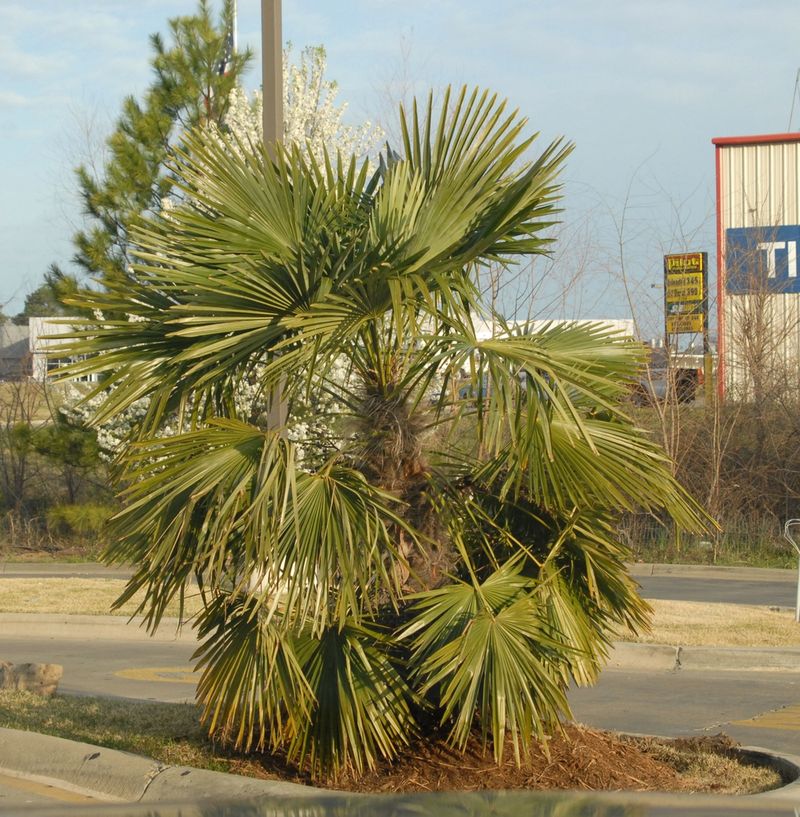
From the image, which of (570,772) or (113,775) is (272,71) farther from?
(570,772)

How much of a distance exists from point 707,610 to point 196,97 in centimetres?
1371

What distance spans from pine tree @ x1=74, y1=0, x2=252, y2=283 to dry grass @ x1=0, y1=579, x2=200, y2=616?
6.90m

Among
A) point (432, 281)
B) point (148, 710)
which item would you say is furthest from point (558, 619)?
point (148, 710)

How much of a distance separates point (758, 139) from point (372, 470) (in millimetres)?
27066

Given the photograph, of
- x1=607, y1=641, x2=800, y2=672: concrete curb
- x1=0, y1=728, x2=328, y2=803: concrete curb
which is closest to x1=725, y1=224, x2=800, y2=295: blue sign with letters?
x1=607, y1=641, x2=800, y2=672: concrete curb

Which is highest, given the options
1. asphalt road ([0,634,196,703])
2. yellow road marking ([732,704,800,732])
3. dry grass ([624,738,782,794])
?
dry grass ([624,738,782,794])

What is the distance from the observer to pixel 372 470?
6.52 metres

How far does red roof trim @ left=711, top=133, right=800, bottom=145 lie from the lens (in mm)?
30578

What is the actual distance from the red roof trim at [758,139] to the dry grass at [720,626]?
1918 centimetres

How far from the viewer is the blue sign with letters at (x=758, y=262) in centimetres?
2273

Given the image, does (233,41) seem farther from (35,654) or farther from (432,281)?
(432,281)

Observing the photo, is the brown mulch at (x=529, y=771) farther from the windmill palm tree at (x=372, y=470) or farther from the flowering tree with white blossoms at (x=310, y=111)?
the flowering tree with white blossoms at (x=310, y=111)

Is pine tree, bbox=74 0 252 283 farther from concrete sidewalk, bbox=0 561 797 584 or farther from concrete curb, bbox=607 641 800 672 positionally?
concrete curb, bbox=607 641 800 672

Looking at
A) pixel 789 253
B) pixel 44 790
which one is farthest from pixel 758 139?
pixel 44 790
